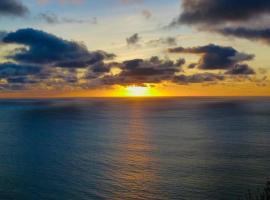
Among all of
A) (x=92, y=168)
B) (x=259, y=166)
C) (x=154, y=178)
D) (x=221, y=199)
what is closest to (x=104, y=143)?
(x=92, y=168)

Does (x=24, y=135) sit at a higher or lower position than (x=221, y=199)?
higher

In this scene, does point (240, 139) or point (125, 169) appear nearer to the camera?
point (125, 169)

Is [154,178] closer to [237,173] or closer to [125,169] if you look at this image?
[125,169]

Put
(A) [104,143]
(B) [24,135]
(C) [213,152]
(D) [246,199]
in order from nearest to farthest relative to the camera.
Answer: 1. (D) [246,199]
2. (C) [213,152]
3. (A) [104,143]
4. (B) [24,135]

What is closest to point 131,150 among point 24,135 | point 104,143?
point 104,143

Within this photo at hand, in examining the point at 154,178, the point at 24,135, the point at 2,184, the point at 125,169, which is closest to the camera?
the point at 2,184

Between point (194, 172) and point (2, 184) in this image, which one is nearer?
point (2, 184)

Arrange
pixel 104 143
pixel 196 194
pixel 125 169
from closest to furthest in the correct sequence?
1. pixel 196 194
2. pixel 125 169
3. pixel 104 143

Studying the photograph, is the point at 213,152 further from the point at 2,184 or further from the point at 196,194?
the point at 2,184

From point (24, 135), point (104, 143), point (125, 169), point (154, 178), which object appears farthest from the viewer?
point (24, 135)
